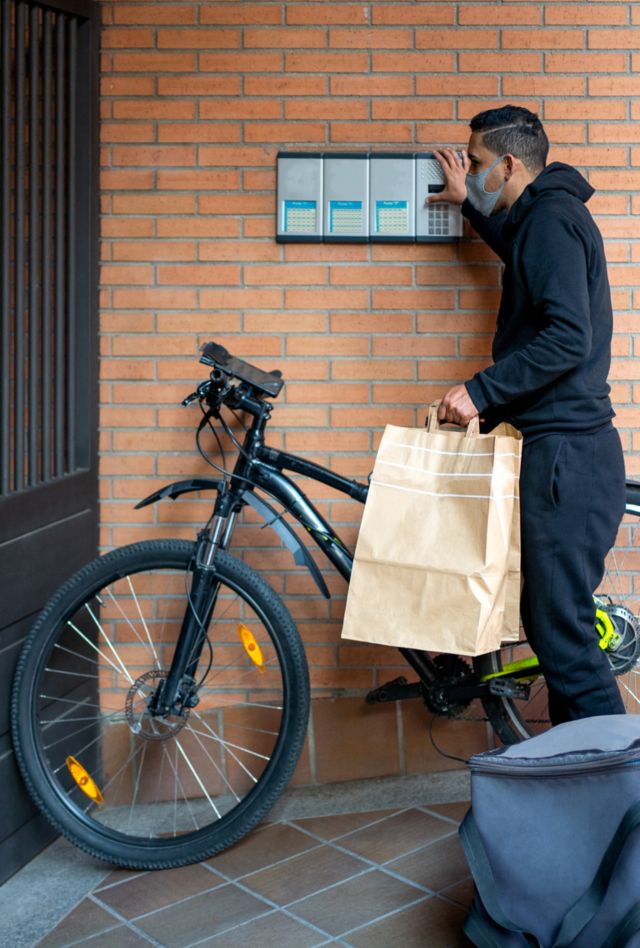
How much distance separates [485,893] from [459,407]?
1.15m

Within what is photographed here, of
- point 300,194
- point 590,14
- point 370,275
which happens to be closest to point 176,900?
point 370,275

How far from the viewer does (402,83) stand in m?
3.23

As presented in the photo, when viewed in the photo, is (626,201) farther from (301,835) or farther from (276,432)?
(301,835)

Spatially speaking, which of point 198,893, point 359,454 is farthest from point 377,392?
point 198,893

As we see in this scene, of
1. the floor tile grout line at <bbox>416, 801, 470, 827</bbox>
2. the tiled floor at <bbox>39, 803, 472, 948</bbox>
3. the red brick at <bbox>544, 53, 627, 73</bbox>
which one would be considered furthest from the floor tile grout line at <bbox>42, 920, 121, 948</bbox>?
the red brick at <bbox>544, 53, 627, 73</bbox>

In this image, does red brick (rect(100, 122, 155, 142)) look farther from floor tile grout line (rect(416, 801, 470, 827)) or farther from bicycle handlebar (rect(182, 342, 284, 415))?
floor tile grout line (rect(416, 801, 470, 827))

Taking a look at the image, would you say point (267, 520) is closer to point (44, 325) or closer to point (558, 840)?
point (44, 325)

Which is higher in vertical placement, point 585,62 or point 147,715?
point 585,62

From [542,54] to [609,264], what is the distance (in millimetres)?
689

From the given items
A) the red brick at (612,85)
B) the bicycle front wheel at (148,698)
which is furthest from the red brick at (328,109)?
the bicycle front wheel at (148,698)

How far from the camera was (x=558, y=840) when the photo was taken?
212 cm

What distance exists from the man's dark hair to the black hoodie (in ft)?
0.28

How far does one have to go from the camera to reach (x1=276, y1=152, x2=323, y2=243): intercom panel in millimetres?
3203

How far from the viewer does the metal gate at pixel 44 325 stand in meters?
2.78
